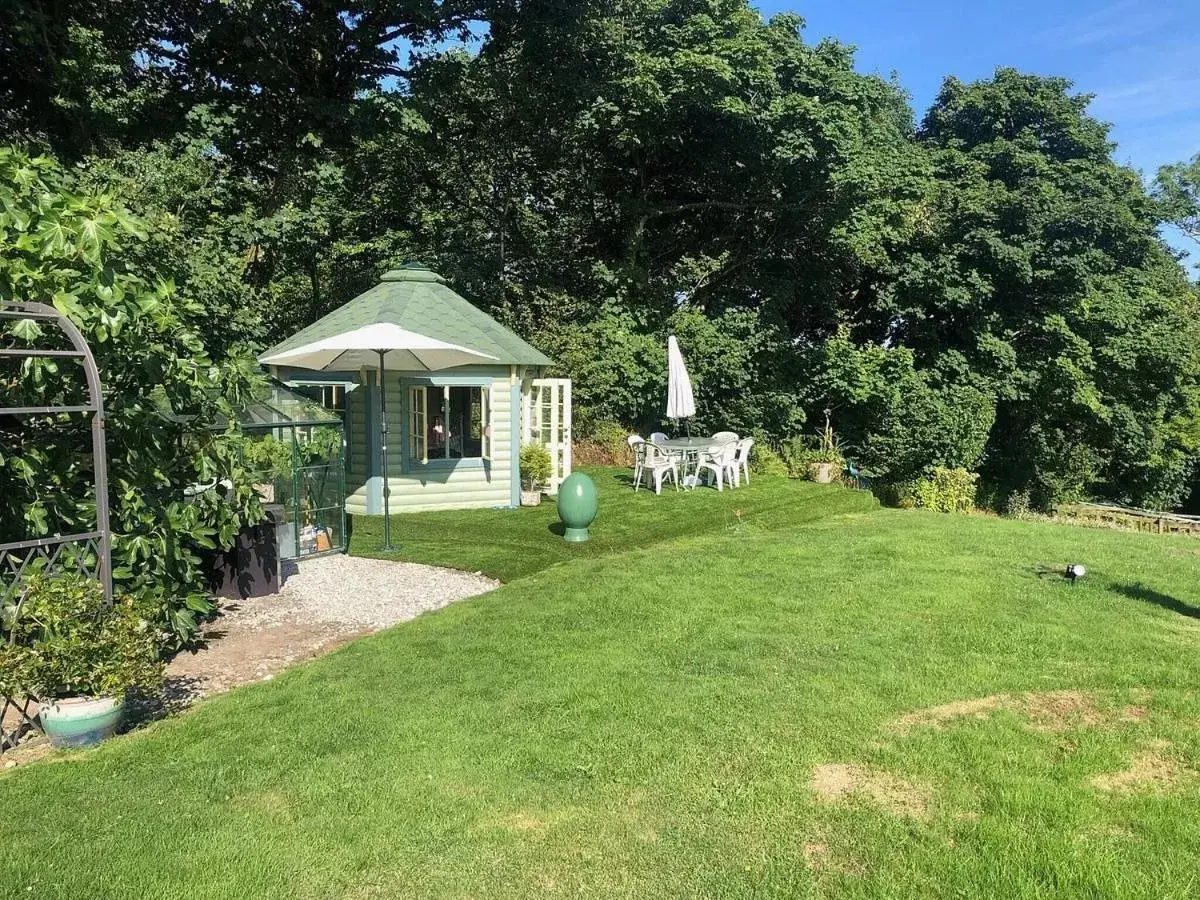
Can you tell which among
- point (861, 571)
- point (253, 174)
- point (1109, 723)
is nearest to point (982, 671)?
point (1109, 723)

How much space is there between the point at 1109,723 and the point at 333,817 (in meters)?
3.96

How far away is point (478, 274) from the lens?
19.0 meters

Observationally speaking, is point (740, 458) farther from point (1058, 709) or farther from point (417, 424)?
point (1058, 709)

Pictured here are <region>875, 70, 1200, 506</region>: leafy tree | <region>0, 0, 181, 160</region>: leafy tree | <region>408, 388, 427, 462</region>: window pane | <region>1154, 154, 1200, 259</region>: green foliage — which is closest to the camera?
<region>408, 388, 427, 462</region>: window pane

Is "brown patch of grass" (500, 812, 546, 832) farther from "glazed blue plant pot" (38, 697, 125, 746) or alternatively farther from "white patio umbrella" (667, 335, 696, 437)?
"white patio umbrella" (667, 335, 696, 437)

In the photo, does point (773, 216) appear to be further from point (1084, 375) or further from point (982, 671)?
point (982, 671)

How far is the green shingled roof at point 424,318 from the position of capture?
12.5 meters

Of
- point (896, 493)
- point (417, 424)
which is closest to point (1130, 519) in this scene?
point (896, 493)

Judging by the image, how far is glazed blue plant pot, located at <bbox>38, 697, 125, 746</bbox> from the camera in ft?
14.1

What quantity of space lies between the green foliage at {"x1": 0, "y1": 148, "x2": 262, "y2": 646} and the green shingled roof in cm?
632

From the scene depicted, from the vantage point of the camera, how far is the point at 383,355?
10102 millimetres

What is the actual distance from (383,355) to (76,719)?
6.35 metres

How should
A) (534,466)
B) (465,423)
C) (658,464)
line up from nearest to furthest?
1. (465,423)
2. (534,466)
3. (658,464)

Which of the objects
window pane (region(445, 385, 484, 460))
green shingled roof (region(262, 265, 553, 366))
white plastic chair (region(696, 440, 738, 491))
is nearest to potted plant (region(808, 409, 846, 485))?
white plastic chair (region(696, 440, 738, 491))
